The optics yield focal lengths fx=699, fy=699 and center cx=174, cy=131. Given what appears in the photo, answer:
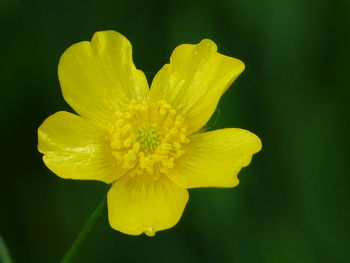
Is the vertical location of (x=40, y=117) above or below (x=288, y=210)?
above

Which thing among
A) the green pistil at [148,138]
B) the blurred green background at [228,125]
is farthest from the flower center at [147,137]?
the blurred green background at [228,125]

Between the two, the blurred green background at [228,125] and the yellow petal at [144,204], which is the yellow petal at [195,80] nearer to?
the yellow petal at [144,204]

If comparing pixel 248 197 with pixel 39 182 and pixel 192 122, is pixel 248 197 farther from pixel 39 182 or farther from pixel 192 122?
pixel 39 182

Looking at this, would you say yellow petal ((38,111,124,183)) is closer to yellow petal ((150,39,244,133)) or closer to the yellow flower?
the yellow flower

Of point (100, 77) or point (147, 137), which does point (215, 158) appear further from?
point (100, 77)

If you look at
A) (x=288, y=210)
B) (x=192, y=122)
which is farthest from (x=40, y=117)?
(x=288, y=210)

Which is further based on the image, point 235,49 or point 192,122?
point 235,49
